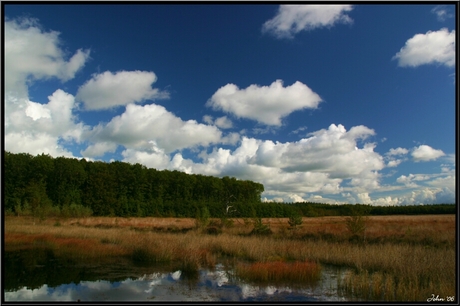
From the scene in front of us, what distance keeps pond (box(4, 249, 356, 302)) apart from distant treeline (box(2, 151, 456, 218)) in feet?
104

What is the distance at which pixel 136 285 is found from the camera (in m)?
13.9

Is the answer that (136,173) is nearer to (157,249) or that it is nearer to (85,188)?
(85,188)

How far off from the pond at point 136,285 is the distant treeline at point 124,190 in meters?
31.8

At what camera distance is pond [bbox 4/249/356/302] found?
1223 centimetres

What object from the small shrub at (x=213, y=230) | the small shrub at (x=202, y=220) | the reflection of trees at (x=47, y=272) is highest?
the reflection of trees at (x=47, y=272)

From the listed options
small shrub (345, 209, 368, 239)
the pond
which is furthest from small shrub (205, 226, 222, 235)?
the pond

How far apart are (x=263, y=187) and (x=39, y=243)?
3658 inches

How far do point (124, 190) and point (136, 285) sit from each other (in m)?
71.3

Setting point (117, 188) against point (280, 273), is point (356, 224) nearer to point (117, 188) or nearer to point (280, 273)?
point (280, 273)

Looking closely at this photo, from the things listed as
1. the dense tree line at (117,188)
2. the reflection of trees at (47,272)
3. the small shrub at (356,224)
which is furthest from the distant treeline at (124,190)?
the reflection of trees at (47,272)

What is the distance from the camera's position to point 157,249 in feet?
67.2

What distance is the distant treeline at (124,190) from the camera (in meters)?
63.4

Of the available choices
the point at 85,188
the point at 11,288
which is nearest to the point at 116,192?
the point at 85,188

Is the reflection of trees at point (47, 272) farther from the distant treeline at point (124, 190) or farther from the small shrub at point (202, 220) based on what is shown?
the distant treeline at point (124, 190)
